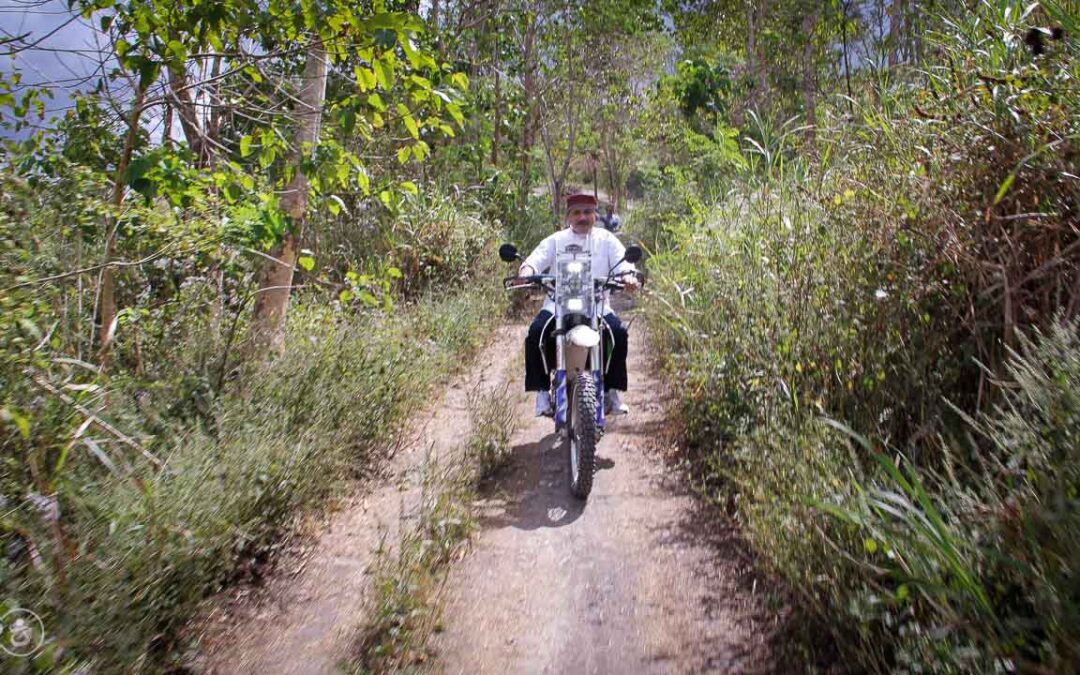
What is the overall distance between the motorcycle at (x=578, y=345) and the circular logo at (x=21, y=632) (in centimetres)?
280

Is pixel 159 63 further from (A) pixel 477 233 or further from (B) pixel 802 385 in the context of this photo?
(A) pixel 477 233

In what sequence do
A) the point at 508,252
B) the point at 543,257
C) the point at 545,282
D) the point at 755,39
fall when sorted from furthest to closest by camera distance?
the point at 755,39, the point at 543,257, the point at 545,282, the point at 508,252

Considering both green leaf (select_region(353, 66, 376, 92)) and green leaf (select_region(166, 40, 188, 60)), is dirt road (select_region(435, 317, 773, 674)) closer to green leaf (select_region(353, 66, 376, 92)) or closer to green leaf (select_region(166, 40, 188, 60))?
green leaf (select_region(353, 66, 376, 92))

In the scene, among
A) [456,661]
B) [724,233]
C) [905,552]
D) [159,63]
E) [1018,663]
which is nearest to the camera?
[1018,663]

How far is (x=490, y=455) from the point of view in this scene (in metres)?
5.13

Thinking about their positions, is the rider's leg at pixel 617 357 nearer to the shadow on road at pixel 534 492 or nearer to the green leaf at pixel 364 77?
the shadow on road at pixel 534 492

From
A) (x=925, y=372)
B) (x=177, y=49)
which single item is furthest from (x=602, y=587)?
(x=177, y=49)

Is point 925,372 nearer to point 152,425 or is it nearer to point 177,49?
point 177,49

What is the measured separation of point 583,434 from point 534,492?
0.62 meters

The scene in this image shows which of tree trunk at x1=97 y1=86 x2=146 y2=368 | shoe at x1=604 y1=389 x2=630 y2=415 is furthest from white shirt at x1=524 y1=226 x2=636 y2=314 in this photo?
tree trunk at x1=97 y1=86 x2=146 y2=368

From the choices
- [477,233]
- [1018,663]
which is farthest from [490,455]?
[477,233]

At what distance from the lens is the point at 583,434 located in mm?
4469

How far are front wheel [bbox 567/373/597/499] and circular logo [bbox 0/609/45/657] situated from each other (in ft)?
9.14

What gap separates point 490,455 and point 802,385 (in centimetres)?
208
